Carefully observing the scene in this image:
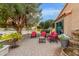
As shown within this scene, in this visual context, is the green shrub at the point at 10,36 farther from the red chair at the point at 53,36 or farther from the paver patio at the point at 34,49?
the red chair at the point at 53,36

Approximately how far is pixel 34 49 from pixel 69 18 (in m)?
0.65

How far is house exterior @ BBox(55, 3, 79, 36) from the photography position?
2289 millimetres

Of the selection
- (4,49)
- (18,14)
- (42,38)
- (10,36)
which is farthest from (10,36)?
(42,38)

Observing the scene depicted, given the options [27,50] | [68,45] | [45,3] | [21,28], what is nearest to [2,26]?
[21,28]

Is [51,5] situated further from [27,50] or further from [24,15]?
[27,50]

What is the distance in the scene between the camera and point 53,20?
7.70 ft

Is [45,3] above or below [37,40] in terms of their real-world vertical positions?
above

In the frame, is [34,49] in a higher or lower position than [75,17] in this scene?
lower

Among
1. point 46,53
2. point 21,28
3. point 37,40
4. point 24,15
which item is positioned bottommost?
point 46,53

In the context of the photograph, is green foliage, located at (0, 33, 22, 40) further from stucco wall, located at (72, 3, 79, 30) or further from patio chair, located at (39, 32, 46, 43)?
stucco wall, located at (72, 3, 79, 30)

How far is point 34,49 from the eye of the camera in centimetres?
237

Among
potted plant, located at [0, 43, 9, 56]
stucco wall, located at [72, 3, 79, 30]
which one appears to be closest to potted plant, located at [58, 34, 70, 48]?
stucco wall, located at [72, 3, 79, 30]

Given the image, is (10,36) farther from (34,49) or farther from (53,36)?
(53,36)

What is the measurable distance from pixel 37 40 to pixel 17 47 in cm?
30
